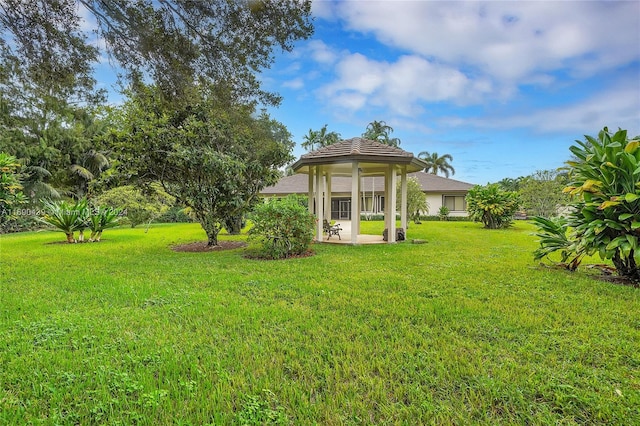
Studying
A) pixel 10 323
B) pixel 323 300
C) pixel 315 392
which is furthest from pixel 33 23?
pixel 315 392

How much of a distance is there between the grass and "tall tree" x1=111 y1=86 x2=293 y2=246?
13.6ft

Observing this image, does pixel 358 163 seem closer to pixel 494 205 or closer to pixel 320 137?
pixel 494 205

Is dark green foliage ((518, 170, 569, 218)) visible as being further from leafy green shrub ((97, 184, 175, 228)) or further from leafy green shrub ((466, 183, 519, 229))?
leafy green shrub ((97, 184, 175, 228))

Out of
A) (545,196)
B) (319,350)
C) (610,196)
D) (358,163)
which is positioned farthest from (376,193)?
(319,350)

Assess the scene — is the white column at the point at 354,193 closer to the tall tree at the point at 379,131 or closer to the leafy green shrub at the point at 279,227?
the leafy green shrub at the point at 279,227

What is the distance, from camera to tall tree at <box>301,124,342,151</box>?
3888 cm

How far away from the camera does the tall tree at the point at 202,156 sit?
9.14 metres

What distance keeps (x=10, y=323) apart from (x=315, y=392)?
405cm

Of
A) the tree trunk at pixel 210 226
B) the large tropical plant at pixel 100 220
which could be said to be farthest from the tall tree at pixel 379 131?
the large tropical plant at pixel 100 220

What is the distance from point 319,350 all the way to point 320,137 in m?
37.4

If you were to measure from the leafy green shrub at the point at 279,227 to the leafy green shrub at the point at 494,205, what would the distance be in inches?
559

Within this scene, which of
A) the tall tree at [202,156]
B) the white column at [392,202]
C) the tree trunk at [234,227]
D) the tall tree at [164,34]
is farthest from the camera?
the tree trunk at [234,227]

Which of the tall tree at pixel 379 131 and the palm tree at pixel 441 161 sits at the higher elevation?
the tall tree at pixel 379 131

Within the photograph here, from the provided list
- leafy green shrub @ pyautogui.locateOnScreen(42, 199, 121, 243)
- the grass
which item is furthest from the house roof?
the grass
